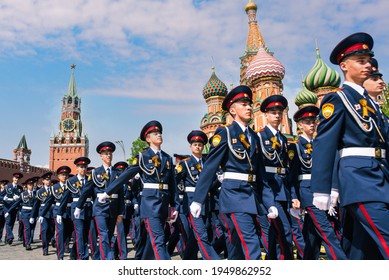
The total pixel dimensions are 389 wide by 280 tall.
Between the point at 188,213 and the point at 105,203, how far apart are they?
1.65 metres

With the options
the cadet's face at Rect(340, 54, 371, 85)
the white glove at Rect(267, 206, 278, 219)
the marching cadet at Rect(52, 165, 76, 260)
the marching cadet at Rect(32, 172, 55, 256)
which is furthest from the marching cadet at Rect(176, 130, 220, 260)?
the marching cadet at Rect(32, 172, 55, 256)

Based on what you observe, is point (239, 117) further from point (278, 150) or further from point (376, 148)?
point (376, 148)

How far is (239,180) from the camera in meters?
4.70

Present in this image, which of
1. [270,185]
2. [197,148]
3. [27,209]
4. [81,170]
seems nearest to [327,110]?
[270,185]

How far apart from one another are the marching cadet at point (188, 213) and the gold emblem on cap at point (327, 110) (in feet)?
12.2

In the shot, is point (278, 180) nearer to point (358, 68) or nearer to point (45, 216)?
point (358, 68)

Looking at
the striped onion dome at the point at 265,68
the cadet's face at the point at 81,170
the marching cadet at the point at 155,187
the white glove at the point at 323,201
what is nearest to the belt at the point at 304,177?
the marching cadet at the point at 155,187

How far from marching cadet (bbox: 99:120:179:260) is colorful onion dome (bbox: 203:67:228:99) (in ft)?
133

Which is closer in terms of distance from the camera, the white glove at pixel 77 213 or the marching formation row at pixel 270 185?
the marching formation row at pixel 270 185

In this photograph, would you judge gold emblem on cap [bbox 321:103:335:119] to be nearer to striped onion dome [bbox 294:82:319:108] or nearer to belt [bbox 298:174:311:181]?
belt [bbox 298:174:311:181]

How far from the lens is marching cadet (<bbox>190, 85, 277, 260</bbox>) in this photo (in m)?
4.44

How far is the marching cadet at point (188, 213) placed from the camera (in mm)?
6551

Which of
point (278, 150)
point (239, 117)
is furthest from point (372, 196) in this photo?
point (278, 150)

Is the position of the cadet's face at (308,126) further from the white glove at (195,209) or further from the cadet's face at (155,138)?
the white glove at (195,209)
